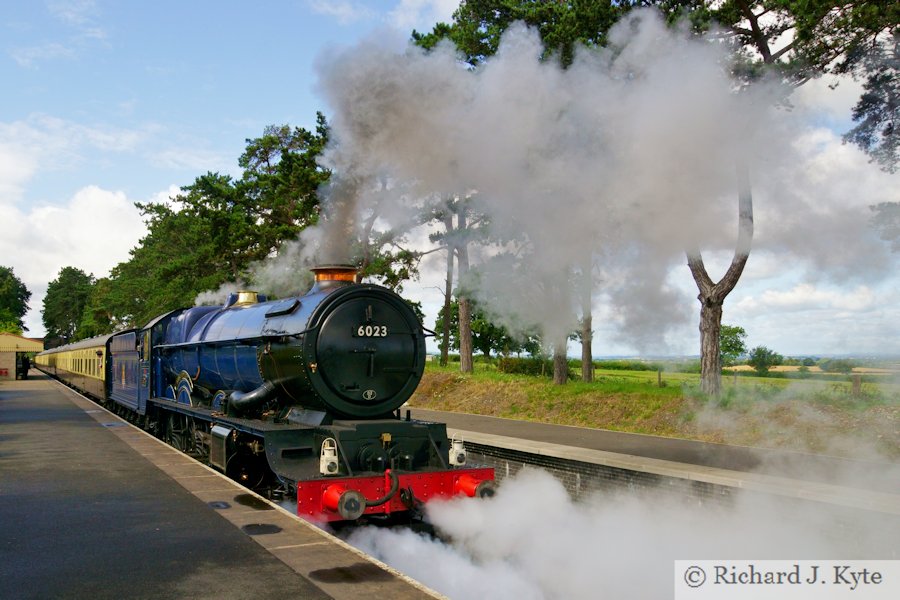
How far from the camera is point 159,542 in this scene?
655cm

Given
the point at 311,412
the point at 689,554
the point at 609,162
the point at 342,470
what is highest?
the point at 609,162

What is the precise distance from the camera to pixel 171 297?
41.4 meters

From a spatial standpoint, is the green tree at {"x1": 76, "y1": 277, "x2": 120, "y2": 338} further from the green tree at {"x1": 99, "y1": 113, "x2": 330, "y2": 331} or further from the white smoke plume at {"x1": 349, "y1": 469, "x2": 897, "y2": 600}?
A: the white smoke plume at {"x1": 349, "y1": 469, "x2": 897, "y2": 600}

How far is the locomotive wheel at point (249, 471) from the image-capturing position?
9.95m

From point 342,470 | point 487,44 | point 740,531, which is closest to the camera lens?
point 342,470

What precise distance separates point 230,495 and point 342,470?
189 centimetres

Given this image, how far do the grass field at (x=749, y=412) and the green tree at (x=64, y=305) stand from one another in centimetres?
12736

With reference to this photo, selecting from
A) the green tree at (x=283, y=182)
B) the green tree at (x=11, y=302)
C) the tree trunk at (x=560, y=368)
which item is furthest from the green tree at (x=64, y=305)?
the tree trunk at (x=560, y=368)

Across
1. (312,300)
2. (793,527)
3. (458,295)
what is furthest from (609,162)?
(458,295)

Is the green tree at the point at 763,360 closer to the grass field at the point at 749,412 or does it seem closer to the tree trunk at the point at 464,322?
the grass field at the point at 749,412

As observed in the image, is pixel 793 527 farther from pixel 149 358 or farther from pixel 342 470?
pixel 149 358

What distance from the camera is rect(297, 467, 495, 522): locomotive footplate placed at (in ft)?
23.7

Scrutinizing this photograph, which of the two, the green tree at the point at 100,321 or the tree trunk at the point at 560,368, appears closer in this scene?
the tree trunk at the point at 560,368

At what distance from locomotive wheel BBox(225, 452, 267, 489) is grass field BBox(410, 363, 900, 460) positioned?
8.67 metres
